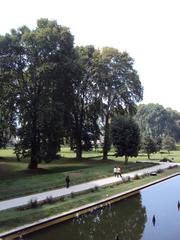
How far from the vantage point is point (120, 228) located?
1945 cm

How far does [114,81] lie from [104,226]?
4308 centimetres

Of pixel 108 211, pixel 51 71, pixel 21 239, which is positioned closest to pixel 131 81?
pixel 51 71

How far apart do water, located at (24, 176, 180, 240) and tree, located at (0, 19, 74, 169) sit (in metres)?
19.1

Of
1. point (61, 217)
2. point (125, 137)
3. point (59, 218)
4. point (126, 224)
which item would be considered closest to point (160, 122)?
point (125, 137)

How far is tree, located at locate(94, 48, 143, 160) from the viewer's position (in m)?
61.1

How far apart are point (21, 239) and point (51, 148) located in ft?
91.8

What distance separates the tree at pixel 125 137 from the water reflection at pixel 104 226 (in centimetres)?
2924

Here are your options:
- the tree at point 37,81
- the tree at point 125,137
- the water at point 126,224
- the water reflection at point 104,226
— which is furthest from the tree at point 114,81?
the water reflection at point 104,226

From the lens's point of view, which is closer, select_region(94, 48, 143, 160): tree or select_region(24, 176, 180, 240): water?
select_region(24, 176, 180, 240): water

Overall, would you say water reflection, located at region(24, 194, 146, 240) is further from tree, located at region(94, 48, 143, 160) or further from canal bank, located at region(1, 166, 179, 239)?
tree, located at region(94, 48, 143, 160)

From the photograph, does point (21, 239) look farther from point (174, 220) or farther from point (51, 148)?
point (51, 148)

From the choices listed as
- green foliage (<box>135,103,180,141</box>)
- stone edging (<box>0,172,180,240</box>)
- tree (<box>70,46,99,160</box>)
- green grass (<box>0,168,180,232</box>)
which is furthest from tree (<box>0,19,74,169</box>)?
green foliage (<box>135,103,180,141</box>)

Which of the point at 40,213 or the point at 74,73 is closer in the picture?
the point at 40,213

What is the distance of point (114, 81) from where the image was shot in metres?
61.2
